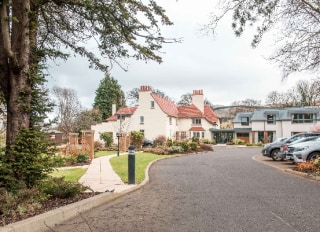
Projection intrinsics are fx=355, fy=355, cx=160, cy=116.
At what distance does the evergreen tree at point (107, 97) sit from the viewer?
3046 inches

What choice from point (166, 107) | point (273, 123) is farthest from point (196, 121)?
point (273, 123)

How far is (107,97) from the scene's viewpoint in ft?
256

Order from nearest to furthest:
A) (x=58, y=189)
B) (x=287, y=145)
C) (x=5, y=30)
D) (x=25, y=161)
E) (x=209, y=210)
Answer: (x=5, y=30) → (x=25, y=161) → (x=209, y=210) → (x=58, y=189) → (x=287, y=145)

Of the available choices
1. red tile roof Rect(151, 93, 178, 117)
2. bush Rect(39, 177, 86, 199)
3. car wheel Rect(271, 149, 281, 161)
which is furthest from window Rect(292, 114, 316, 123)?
bush Rect(39, 177, 86, 199)

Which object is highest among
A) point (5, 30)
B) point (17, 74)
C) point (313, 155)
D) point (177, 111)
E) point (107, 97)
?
point (107, 97)

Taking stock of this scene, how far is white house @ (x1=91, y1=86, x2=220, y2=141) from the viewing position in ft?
170

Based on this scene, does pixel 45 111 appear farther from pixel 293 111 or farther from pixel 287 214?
pixel 293 111

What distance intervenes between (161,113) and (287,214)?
44805 millimetres

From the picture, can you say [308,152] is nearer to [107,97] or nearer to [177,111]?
[177,111]

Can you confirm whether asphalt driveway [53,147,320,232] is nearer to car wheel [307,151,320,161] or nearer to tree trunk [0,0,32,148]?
tree trunk [0,0,32,148]

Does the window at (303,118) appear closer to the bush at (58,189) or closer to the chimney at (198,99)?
the chimney at (198,99)

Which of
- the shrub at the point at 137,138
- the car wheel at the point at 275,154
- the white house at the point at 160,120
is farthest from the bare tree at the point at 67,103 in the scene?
the car wheel at the point at 275,154

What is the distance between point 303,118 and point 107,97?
1622 inches

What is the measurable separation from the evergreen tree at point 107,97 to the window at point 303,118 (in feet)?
123
